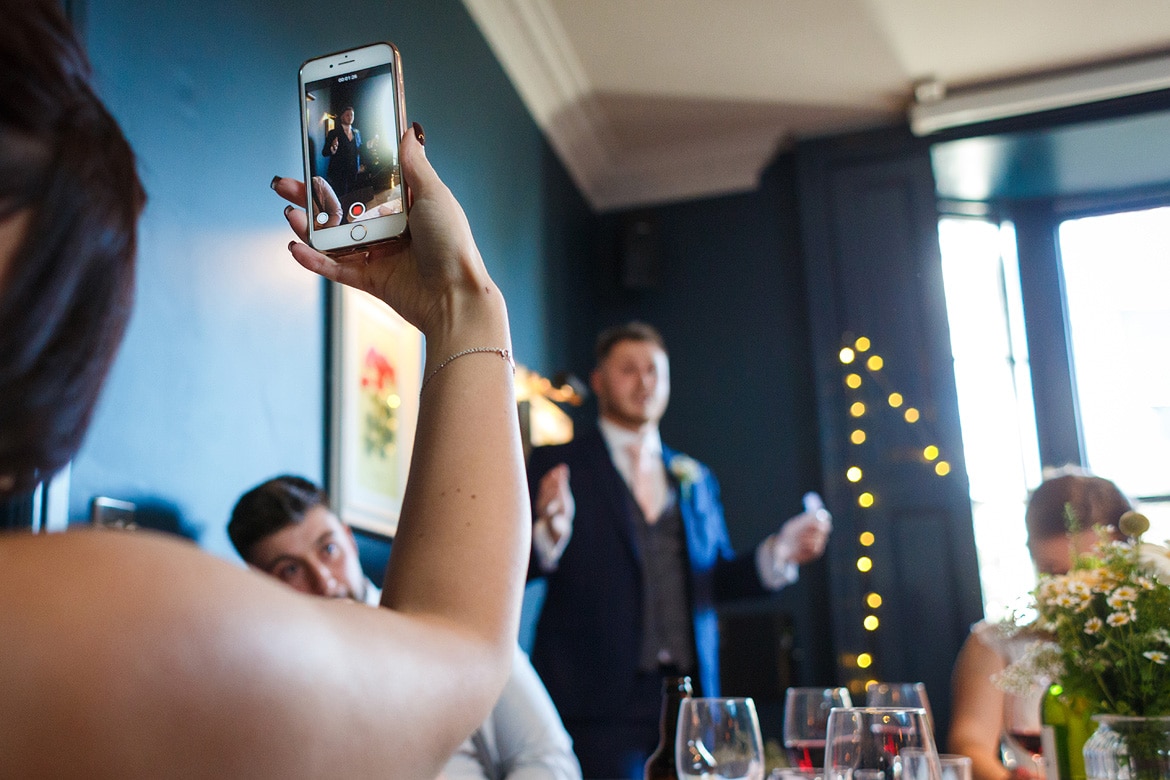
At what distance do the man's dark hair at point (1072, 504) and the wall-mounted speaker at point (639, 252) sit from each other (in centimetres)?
251

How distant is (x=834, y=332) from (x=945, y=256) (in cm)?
62

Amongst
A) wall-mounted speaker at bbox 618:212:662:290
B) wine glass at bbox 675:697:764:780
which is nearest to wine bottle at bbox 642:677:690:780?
wine glass at bbox 675:697:764:780

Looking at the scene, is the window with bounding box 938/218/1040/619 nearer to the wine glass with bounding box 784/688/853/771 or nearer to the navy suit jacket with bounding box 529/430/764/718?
the navy suit jacket with bounding box 529/430/764/718

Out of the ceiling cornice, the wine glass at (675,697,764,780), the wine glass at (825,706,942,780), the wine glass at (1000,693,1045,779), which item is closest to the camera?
the wine glass at (825,706,942,780)

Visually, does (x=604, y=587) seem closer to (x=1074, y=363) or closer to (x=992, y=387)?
(x=992, y=387)

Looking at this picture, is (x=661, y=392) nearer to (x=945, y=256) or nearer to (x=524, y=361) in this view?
(x=524, y=361)

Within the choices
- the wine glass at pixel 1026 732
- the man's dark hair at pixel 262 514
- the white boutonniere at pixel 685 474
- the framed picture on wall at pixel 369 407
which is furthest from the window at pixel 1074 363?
the man's dark hair at pixel 262 514

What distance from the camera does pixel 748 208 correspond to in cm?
490

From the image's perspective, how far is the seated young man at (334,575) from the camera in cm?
197

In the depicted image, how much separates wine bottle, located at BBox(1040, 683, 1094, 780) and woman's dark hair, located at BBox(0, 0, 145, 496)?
1.26 m

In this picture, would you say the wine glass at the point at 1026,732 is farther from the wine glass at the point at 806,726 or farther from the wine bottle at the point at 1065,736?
the wine glass at the point at 806,726

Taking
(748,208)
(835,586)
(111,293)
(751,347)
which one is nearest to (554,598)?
(835,586)

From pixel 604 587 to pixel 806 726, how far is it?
1.63 metres

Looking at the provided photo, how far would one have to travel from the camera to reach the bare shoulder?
32 centimetres
